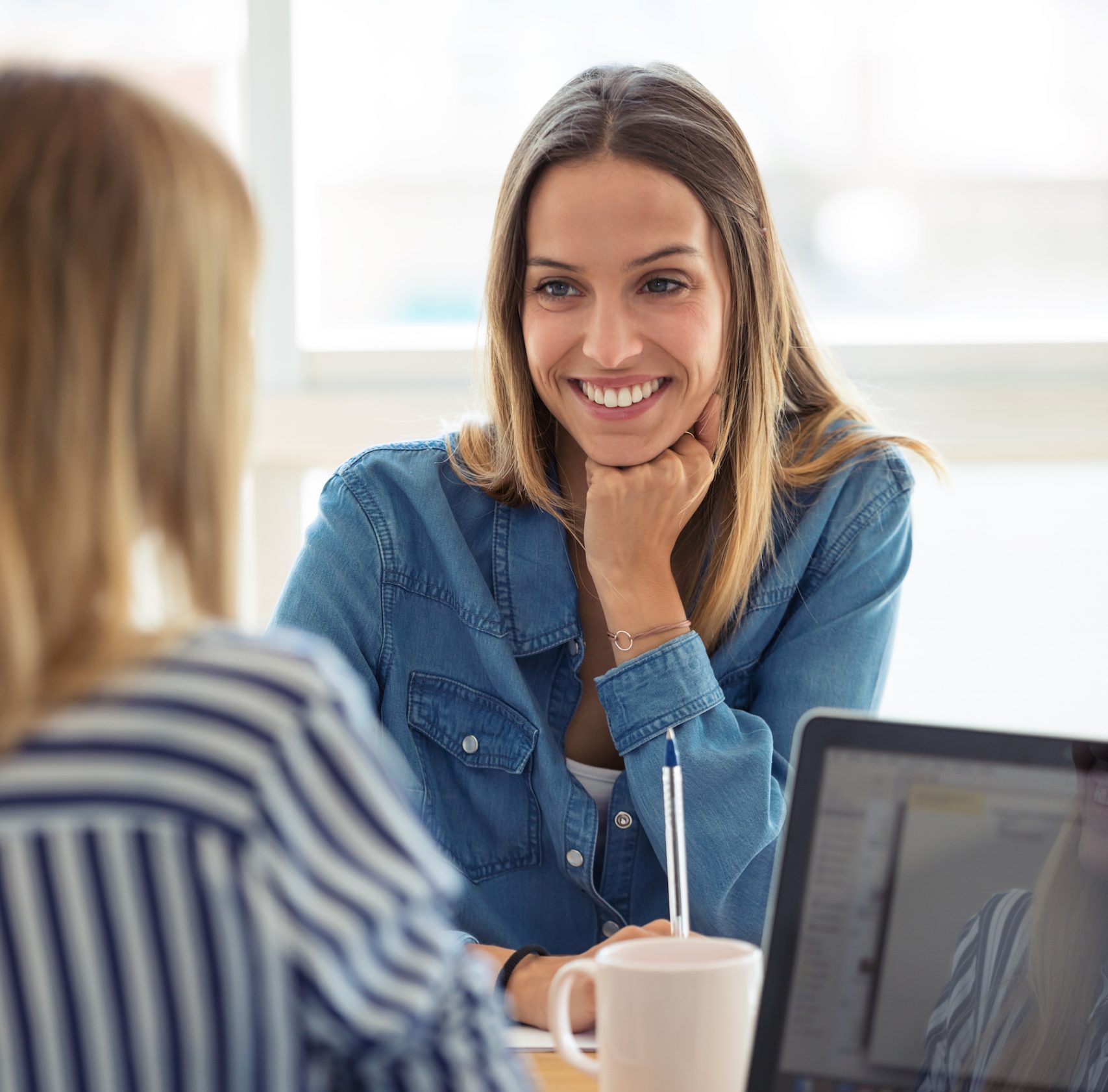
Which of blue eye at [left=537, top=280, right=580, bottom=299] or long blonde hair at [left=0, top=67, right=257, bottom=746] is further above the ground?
blue eye at [left=537, top=280, right=580, bottom=299]

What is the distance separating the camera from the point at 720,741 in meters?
1.33

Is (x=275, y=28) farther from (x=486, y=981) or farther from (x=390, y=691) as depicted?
(x=486, y=981)

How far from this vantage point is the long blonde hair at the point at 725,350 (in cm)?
150

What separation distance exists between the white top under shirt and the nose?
45 centimetres

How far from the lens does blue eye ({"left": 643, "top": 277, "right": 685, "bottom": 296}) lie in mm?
1526

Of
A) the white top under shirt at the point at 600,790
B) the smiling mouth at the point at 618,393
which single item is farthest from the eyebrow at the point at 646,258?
the white top under shirt at the point at 600,790

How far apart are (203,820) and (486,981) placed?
187 millimetres

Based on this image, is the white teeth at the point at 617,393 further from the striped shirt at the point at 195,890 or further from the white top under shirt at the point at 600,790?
the striped shirt at the point at 195,890

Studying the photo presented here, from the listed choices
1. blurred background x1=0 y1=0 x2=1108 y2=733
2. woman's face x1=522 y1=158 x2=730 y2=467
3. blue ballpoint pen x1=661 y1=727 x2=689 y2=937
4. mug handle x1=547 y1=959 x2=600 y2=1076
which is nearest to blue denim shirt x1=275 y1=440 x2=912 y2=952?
woman's face x1=522 y1=158 x2=730 y2=467

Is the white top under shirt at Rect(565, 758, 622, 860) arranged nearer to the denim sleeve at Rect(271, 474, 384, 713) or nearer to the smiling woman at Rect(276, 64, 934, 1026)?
the smiling woman at Rect(276, 64, 934, 1026)

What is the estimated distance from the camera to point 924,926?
2.29 ft

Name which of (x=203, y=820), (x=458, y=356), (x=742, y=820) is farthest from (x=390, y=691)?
(x=458, y=356)

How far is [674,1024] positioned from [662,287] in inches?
37.8

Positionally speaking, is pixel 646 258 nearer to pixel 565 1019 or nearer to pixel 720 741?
pixel 720 741
